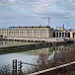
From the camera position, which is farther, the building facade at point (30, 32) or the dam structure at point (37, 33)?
the building facade at point (30, 32)

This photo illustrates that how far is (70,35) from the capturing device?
317ft

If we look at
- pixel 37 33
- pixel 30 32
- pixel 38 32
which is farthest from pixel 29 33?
pixel 38 32

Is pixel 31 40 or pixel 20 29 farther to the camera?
pixel 20 29

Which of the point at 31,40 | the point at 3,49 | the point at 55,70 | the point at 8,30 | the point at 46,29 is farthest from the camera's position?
the point at 8,30

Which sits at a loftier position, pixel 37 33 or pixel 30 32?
pixel 30 32

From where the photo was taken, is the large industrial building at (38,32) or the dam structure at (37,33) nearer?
the dam structure at (37,33)

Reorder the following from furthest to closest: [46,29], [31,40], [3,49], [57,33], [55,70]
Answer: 1. [57,33]
2. [46,29]
3. [31,40]
4. [3,49]
5. [55,70]

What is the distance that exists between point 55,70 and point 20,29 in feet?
311

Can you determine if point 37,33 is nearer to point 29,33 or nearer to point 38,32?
point 38,32

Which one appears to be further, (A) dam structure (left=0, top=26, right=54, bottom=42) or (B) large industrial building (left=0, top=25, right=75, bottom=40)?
(B) large industrial building (left=0, top=25, right=75, bottom=40)

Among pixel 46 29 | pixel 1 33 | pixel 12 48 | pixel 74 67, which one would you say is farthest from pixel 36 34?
pixel 74 67

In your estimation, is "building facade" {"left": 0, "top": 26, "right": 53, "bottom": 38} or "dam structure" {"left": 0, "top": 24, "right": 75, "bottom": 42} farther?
"building facade" {"left": 0, "top": 26, "right": 53, "bottom": 38}

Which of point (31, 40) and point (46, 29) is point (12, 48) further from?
point (46, 29)

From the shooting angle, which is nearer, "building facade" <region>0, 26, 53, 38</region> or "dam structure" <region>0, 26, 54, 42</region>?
"dam structure" <region>0, 26, 54, 42</region>
